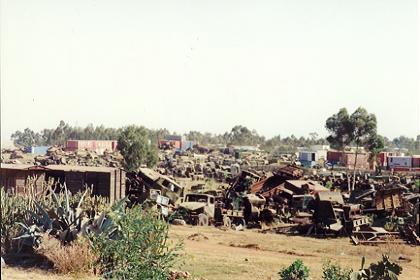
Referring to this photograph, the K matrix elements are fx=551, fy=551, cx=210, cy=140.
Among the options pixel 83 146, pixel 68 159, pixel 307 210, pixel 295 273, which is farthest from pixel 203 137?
pixel 295 273

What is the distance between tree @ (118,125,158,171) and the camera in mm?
47844

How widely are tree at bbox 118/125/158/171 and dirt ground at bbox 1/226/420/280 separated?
24.4 m

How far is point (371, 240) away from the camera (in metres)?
21.3

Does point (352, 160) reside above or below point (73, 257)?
above

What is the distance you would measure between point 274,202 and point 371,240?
8140mm

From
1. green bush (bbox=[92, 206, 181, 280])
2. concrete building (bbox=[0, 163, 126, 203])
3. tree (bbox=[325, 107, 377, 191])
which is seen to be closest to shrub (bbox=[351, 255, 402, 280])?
green bush (bbox=[92, 206, 181, 280])

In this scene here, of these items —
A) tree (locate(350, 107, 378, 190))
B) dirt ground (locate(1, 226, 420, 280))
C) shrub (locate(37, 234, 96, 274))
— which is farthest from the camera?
tree (locate(350, 107, 378, 190))

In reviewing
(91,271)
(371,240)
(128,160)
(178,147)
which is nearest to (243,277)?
(91,271)

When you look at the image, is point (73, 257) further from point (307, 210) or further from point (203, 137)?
point (203, 137)

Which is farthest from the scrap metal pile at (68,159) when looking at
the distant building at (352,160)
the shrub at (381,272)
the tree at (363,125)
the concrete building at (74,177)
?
the shrub at (381,272)

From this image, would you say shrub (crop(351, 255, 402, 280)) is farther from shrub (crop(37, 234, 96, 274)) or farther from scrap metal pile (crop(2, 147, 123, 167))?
scrap metal pile (crop(2, 147, 123, 167))

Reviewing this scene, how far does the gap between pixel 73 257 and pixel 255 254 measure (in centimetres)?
763

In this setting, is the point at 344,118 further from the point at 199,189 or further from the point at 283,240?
the point at 283,240

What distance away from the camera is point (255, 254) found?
1798cm
